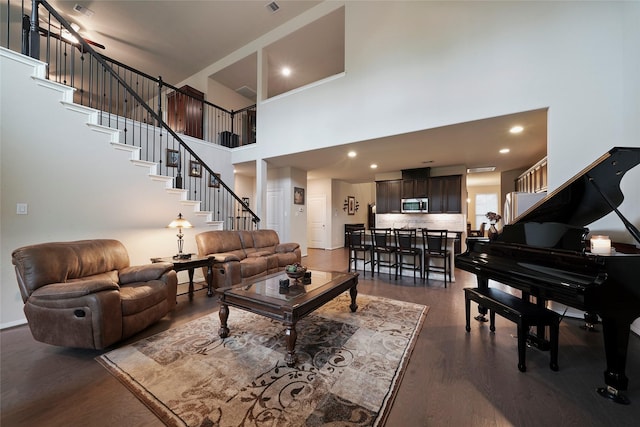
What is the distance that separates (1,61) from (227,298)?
372 cm

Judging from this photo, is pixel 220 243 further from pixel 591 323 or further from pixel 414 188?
pixel 414 188

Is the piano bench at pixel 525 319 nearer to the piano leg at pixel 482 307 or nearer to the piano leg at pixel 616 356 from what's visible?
the piano leg at pixel 616 356

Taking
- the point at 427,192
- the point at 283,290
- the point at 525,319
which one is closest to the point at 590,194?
the point at 525,319

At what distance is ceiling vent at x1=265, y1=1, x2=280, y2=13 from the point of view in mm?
4938

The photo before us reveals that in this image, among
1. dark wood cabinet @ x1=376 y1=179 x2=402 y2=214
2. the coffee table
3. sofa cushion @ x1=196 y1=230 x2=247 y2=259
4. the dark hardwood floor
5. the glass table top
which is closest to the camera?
the dark hardwood floor

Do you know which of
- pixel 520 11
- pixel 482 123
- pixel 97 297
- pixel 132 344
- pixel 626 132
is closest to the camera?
pixel 97 297

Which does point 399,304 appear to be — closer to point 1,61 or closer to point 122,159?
point 122,159

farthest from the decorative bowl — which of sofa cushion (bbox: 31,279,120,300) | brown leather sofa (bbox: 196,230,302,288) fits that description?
sofa cushion (bbox: 31,279,120,300)

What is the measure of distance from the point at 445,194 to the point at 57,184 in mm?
7747

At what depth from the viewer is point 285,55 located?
6266mm

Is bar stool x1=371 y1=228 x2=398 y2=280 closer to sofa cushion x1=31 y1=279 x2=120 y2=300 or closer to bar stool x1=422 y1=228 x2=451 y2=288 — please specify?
bar stool x1=422 y1=228 x2=451 y2=288

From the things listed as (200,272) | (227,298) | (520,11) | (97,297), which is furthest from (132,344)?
(520,11)

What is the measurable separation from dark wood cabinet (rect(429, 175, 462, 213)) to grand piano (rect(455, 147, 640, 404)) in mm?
4253

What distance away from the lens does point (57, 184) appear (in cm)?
305
